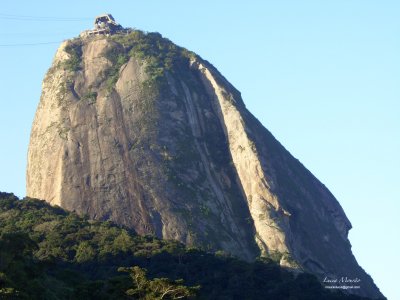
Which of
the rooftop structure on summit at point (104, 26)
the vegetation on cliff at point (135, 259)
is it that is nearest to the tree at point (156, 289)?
the vegetation on cliff at point (135, 259)

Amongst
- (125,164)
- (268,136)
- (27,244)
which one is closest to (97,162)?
(125,164)

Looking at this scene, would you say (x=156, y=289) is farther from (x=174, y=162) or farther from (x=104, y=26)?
(x=104, y=26)

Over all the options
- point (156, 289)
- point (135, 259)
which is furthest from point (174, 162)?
point (156, 289)

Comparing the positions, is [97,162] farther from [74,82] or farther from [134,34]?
[134,34]

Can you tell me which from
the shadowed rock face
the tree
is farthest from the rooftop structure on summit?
the tree

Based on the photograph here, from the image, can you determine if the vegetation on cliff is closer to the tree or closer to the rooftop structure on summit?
the tree

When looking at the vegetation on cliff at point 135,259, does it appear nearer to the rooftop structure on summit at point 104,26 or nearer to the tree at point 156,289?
the tree at point 156,289
